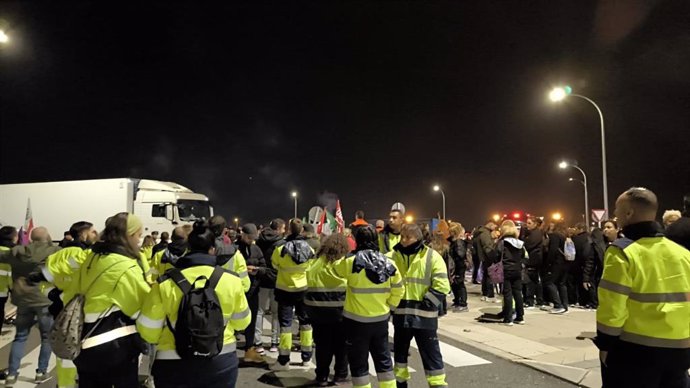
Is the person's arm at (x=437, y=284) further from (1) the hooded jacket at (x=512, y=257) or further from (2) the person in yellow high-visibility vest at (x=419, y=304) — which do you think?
(1) the hooded jacket at (x=512, y=257)

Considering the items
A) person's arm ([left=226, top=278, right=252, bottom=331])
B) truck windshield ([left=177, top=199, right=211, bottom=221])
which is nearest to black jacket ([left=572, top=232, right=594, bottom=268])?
person's arm ([left=226, top=278, right=252, bottom=331])

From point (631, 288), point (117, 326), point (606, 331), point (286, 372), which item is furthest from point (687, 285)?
point (286, 372)

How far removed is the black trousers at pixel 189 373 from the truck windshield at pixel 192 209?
20.3 meters

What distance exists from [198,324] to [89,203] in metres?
21.4

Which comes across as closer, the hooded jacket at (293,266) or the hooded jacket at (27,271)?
the hooded jacket at (27,271)

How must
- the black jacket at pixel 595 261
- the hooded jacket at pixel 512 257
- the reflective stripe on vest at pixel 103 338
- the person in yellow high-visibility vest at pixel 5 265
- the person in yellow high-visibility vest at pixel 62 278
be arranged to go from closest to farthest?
the reflective stripe on vest at pixel 103 338
the person in yellow high-visibility vest at pixel 62 278
the person in yellow high-visibility vest at pixel 5 265
the hooded jacket at pixel 512 257
the black jacket at pixel 595 261

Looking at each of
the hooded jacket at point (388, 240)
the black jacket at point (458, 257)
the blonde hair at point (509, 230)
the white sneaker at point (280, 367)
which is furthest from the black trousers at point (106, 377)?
the black jacket at point (458, 257)

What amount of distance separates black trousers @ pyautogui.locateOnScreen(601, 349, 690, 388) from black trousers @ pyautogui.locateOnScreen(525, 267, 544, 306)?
8957mm

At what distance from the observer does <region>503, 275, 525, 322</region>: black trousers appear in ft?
33.0

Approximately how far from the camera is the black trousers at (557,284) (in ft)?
38.0

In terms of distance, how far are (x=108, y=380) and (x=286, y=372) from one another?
3.42 metres

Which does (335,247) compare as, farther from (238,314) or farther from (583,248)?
(583,248)

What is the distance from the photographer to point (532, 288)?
41.5 ft

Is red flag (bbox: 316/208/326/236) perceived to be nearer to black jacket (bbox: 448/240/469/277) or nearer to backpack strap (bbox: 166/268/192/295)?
black jacket (bbox: 448/240/469/277)
